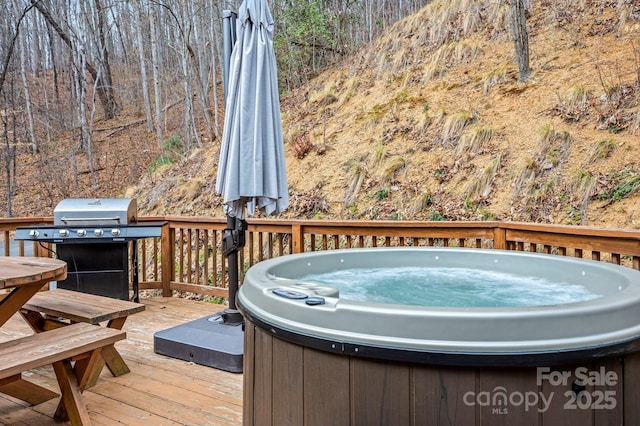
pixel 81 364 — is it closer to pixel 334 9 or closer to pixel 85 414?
pixel 85 414

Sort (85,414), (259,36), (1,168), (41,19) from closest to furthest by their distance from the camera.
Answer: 1. (85,414)
2. (259,36)
3. (1,168)
4. (41,19)

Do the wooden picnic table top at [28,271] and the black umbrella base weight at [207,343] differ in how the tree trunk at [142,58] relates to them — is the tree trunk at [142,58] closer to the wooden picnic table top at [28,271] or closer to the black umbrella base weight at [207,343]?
the black umbrella base weight at [207,343]

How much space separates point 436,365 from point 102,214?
138 inches

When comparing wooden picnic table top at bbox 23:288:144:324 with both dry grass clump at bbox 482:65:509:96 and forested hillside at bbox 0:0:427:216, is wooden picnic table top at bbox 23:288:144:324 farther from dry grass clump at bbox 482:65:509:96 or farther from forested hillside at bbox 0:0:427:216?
forested hillside at bbox 0:0:427:216

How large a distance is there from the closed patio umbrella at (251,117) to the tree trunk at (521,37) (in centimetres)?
518

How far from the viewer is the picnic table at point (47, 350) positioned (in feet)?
6.31

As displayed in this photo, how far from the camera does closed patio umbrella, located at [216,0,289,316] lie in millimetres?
2910

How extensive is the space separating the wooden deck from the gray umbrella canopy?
1080mm

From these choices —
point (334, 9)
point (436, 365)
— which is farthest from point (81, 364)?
point (334, 9)

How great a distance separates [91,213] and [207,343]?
1.73m

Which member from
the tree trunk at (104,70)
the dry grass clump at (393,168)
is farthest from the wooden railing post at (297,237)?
the tree trunk at (104,70)

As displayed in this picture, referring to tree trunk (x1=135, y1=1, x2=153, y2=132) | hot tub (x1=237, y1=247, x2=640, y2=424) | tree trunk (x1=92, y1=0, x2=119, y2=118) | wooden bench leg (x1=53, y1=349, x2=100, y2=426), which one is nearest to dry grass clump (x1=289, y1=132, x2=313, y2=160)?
wooden bench leg (x1=53, y1=349, x2=100, y2=426)

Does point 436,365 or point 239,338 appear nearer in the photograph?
point 436,365

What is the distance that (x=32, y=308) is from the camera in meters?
2.70
